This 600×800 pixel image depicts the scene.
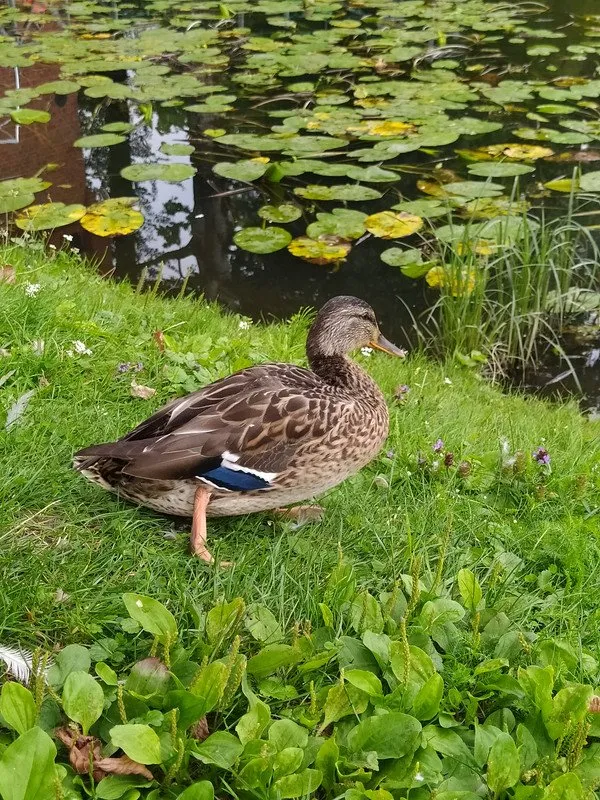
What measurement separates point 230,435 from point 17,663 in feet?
2.73

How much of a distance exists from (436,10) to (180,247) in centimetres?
747

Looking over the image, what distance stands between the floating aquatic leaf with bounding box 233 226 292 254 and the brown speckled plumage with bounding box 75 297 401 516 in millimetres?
3439

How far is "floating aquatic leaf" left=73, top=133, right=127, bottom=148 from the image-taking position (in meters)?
7.17

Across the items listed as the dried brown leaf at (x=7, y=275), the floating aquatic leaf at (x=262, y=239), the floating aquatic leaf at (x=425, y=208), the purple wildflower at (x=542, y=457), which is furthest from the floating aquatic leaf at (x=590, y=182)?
the dried brown leaf at (x=7, y=275)

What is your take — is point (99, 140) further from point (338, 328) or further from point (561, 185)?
point (338, 328)

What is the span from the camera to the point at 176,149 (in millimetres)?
7113

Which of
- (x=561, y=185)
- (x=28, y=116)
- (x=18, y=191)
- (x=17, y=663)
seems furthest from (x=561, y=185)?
(x=17, y=663)

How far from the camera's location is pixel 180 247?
644cm

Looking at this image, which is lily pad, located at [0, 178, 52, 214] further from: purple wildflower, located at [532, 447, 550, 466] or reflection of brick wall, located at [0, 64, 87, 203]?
purple wildflower, located at [532, 447, 550, 466]

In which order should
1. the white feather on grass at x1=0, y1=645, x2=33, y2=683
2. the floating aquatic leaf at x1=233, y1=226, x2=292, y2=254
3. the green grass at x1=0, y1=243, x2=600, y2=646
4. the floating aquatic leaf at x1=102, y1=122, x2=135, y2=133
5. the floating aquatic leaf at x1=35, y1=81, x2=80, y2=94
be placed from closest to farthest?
the white feather on grass at x1=0, y1=645, x2=33, y2=683 < the green grass at x1=0, y1=243, x2=600, y2=646 < the floating aquatic leaf at x1=233, y1=226, x2=292, y2=254 < the floating aquatic leaf at x1=102, y1=122, x2=135, y2=133 < the floating aquatic leaf at x1=35, y1=81, x2=80, y2=94

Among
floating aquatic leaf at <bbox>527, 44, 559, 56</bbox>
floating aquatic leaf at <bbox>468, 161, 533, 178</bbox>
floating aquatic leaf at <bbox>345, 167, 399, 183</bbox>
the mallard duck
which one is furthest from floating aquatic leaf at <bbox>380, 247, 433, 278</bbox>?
floating aquatic leaf at <bbox>527, 44, 559, 56</bbox>

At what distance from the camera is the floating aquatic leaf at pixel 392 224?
5969 millimetres

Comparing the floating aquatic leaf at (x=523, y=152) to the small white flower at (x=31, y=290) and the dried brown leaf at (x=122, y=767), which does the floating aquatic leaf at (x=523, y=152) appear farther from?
the dried brown leaf at (x=122, y=767)

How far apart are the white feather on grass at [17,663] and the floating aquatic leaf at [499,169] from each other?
5689 millimetres
